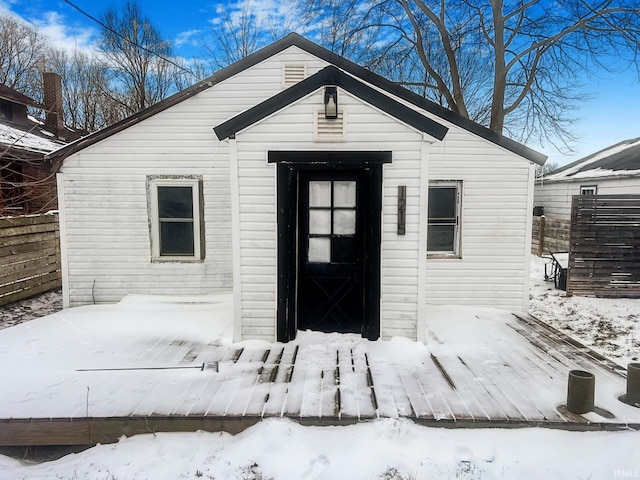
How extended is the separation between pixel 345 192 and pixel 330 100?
110cm

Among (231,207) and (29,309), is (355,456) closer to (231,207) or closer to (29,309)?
(231,207)

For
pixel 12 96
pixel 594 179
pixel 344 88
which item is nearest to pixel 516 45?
pixel 594 179

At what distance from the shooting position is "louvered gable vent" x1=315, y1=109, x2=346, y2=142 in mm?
4316

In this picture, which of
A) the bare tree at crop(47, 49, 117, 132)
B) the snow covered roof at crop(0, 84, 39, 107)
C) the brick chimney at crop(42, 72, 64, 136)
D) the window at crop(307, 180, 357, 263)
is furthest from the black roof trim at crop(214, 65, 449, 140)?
the bare tree at crop(47, 49, 117, 132)

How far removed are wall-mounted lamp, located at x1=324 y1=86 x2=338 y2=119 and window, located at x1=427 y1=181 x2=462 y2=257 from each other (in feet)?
8.96

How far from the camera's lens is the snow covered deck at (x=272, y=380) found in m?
2.90

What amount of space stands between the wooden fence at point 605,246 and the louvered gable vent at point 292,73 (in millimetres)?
6112

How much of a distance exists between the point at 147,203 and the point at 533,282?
8922 millimetres

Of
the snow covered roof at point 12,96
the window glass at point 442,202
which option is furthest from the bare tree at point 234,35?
the window glass at point 442,202

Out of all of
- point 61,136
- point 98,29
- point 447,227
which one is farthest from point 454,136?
point 98,29

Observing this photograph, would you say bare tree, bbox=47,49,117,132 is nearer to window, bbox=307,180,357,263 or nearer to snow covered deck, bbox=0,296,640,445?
snow covered deck, bbox=0,296,640,445

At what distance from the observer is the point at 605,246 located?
25.1 feet

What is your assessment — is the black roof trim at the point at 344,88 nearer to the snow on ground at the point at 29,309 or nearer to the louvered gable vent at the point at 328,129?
the louvered gable vent at the point at 328,129

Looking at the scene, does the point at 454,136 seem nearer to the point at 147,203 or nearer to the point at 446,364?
the point at 446,364
